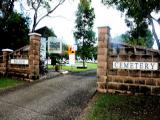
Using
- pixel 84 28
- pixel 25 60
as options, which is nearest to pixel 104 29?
pixel 25 60

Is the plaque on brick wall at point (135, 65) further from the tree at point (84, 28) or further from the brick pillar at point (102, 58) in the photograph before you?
the tree at point (84, 28)

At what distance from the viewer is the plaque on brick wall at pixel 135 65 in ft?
34.8

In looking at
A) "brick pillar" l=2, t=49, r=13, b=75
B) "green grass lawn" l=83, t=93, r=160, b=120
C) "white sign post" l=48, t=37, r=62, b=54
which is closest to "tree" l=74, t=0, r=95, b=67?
"white sign post" l=48, t=37, r=62, b=54

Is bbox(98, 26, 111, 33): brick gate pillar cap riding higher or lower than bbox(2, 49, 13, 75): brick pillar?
higher

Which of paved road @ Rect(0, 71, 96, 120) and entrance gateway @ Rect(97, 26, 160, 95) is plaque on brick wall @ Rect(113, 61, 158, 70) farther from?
paved road @ Rect(0, 71, 96, 120)

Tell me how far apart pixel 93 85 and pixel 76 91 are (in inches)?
67.8

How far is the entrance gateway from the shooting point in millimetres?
10633

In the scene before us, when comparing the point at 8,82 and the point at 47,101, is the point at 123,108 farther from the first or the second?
the point at 8,82

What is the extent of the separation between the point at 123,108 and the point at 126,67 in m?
2.66

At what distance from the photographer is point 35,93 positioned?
11.5 meters

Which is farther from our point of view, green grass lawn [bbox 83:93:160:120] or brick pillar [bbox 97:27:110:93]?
brick pillar [bbox 97:27:110:93]

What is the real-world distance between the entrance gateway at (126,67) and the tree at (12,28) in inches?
362

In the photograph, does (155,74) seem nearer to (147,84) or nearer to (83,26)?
(147,84)

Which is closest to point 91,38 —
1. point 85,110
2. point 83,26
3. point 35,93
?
point 83,26
